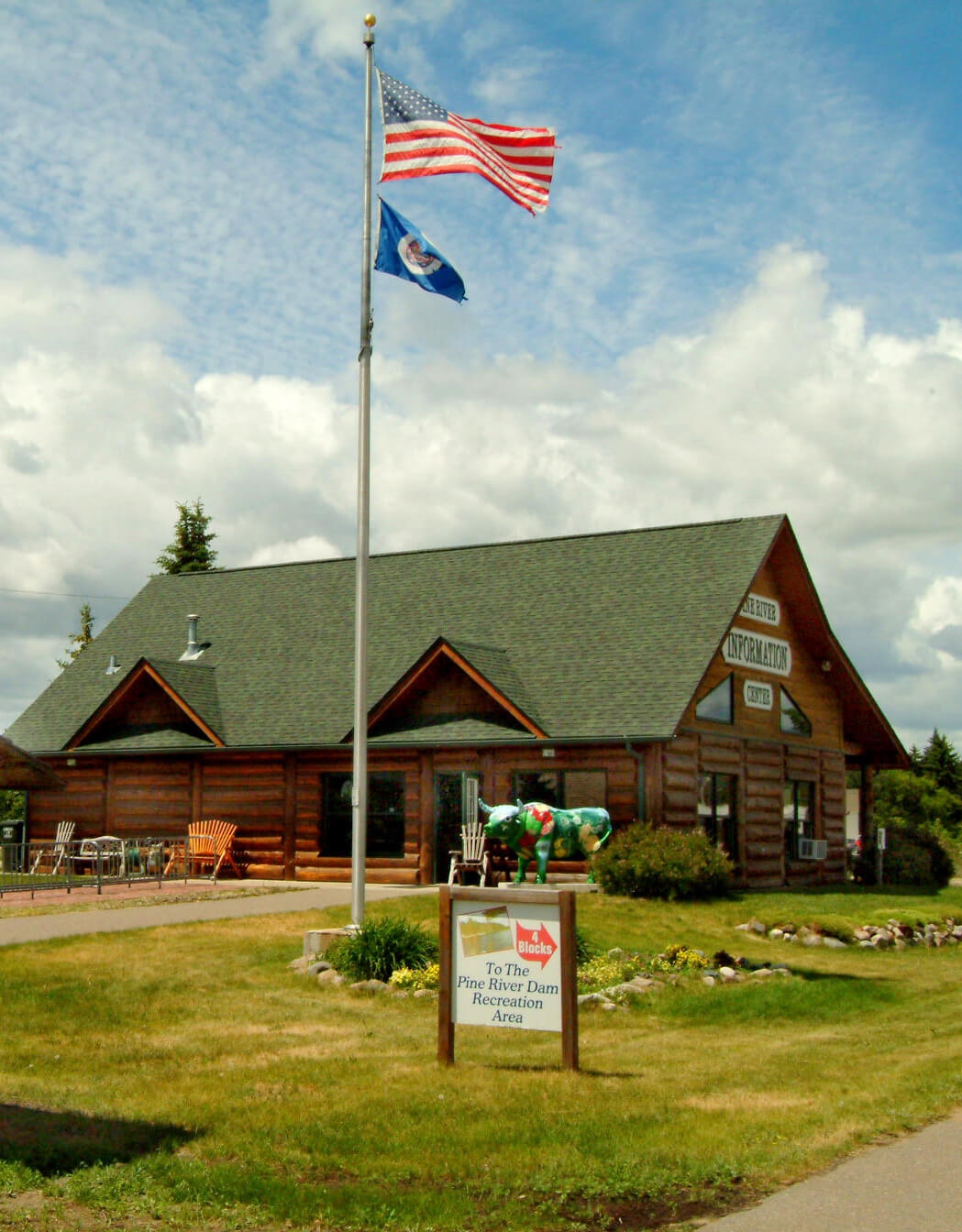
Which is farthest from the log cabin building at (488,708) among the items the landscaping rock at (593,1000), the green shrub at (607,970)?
the landscaping rock at (593,1000)

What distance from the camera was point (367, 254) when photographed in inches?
711

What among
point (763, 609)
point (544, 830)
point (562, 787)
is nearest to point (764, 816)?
point (763, 609)

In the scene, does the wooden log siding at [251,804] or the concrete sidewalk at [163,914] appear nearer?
the concrete sidewalk at [163,914]

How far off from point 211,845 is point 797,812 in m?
13.7

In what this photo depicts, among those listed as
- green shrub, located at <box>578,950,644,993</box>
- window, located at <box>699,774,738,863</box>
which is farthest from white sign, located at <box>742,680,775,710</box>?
green shrub, located at <box>578,950,644,993</box>

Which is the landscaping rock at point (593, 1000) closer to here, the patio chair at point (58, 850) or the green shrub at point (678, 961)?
the green shrub at point (678, 961)

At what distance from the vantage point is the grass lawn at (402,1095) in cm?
738

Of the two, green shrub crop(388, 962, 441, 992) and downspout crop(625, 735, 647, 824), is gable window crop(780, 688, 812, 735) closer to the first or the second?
downspout crop(625, 735, 647, 824)

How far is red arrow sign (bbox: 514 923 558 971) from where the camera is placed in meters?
11.0

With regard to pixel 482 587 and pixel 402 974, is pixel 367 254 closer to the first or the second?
pixel 402 974

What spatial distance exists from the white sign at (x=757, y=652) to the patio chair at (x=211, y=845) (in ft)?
37.1

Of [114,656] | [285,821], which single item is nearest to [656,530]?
[285,821]

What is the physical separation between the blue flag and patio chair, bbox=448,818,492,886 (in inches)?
450

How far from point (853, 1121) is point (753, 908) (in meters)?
13.9
